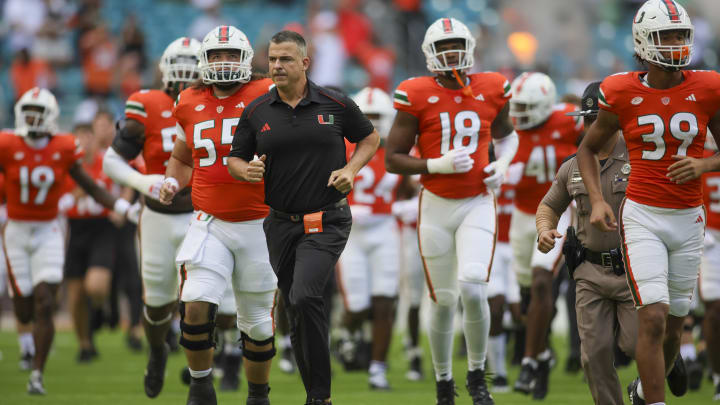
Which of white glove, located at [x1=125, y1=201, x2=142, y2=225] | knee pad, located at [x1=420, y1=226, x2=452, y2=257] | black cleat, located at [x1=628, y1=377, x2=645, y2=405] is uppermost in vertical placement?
white glove, located at [x1=125, y1=201, x2=142, y2=225]

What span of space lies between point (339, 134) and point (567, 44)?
53.9ft

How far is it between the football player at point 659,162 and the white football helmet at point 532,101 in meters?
2.89

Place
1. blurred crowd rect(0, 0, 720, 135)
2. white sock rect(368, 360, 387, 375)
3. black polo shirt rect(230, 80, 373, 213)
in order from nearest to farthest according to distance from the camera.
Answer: black polo shirt rect(230, 80, 373, 213)
white sock rect(368, 360, 387, 375)
blurred crowd rect(0, 0, 720, 135)

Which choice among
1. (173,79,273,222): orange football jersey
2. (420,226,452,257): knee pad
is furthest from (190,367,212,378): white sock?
(420,226,452,257): knee pad

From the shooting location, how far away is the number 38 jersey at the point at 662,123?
5844mm

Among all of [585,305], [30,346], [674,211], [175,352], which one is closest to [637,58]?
[674,211]

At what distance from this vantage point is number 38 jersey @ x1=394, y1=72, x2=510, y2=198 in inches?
292

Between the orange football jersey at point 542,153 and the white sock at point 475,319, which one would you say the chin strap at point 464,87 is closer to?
the white sock at point 475,319

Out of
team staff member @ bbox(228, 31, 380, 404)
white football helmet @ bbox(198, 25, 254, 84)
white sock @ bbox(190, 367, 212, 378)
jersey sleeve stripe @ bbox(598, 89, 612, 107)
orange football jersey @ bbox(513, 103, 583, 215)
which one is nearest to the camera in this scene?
jersey sleeve stripe @ bbox(598, 89, 612, 107)

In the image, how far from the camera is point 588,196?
20.2 feet

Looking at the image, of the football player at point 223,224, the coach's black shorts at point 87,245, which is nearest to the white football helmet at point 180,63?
the football player at point 223,224

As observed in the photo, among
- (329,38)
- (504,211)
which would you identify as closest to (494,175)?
(504,211)

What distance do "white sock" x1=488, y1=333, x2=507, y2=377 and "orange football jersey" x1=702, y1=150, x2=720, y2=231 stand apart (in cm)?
193

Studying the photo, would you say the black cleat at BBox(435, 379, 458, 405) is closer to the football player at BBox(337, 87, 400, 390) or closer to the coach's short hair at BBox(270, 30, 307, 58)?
the football player at BBox(337, 87, 400, 390)
